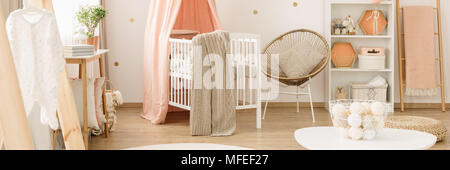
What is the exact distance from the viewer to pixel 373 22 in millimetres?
4945

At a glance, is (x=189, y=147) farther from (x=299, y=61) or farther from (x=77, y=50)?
(x=299, y=61)

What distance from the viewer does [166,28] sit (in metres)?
4.30

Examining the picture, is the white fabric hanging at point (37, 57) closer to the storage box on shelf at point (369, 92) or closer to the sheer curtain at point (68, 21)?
the sheer curtain at point (68, 21)

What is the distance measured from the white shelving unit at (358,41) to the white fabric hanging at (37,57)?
3.19 metres

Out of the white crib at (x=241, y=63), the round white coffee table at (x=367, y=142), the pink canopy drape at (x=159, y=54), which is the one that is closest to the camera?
the round white coffee table at (x=367, y=142)

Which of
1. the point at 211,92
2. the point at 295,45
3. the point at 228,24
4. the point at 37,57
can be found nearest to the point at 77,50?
the point at 37,57

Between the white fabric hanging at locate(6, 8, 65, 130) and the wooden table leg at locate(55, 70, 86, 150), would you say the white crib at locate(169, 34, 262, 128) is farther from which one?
the white fabric hanging at locate(6, 8, 65, 130)

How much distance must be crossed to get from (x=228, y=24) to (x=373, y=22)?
1486 mm

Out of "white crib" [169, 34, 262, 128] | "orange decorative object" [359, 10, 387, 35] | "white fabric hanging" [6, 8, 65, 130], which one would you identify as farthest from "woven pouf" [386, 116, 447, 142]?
"white fabric hanging" [6, 8, 65, 130]

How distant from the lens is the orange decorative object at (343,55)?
4988 millimetres

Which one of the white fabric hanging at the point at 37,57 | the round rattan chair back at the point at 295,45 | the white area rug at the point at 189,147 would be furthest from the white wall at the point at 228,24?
the white fabric hanging at the point at 37,57

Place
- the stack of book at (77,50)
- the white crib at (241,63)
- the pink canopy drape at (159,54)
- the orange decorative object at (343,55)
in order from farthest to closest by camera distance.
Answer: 1. the orange decorative object at (343,55)
2. the pink canopy drape at (159,54)
3. the white crib at (241,63)
4. the stack of book at (77,50)

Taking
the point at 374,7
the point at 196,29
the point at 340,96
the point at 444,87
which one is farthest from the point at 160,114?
the point at 444,87

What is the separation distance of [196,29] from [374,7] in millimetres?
1860
